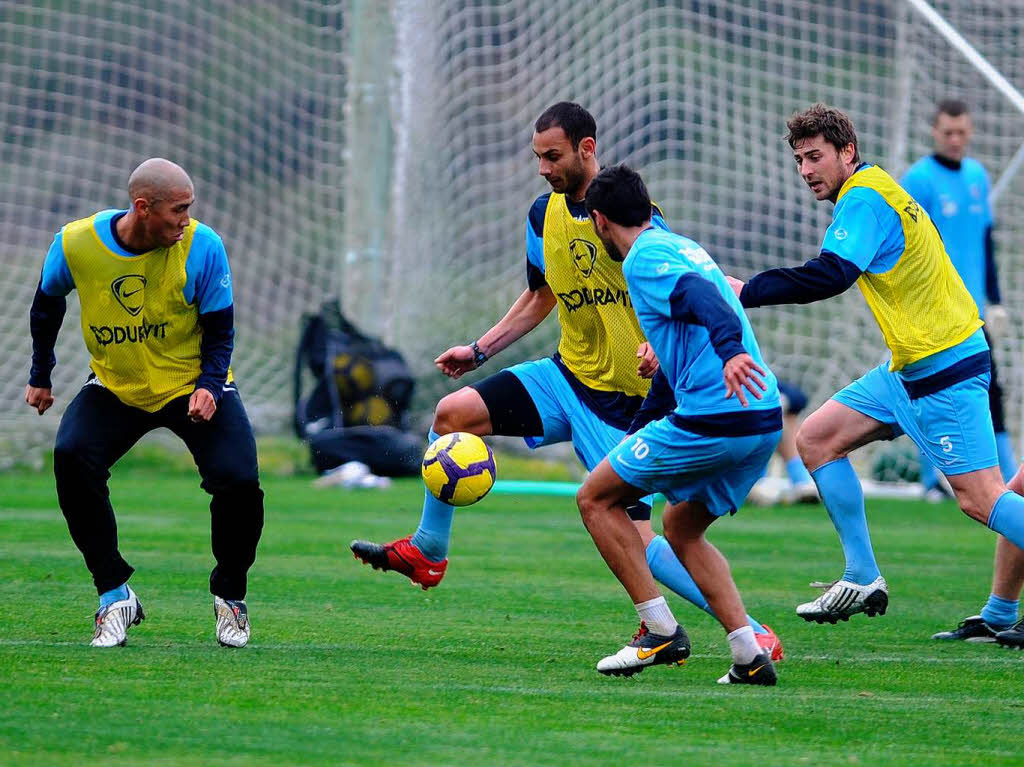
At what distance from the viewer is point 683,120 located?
15.1 metres

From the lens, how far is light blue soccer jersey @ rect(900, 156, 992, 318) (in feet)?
35.6

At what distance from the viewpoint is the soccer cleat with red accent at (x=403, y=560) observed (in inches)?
275

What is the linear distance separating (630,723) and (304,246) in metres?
12.5

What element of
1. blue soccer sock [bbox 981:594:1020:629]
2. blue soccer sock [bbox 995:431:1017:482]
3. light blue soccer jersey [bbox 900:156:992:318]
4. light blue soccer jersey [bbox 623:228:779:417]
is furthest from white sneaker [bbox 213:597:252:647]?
blue soccer sock [bbox 995:431:1017:482]

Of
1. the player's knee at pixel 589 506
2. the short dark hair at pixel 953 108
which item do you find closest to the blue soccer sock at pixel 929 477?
the short dark hair at pixel 953 108

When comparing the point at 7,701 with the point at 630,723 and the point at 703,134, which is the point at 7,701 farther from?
the point at 703,134

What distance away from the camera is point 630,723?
4980 mm

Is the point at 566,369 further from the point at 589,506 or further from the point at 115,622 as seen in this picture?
the point at 115,622

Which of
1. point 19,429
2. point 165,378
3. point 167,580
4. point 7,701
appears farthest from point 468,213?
point 7,701

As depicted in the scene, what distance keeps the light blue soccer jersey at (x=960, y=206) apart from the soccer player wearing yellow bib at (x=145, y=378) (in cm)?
574

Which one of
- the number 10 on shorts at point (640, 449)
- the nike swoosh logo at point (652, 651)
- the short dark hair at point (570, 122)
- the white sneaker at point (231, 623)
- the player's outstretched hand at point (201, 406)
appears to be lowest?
the white sneaker at point (231, 623)

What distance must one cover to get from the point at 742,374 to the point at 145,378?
2.49 meters

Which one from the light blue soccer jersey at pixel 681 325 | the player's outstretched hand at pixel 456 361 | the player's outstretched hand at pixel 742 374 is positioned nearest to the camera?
the player's outstretched hand at pixel 742 374

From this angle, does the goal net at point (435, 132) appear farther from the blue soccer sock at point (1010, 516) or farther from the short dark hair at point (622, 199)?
the short dark hair at point (622, 199)
